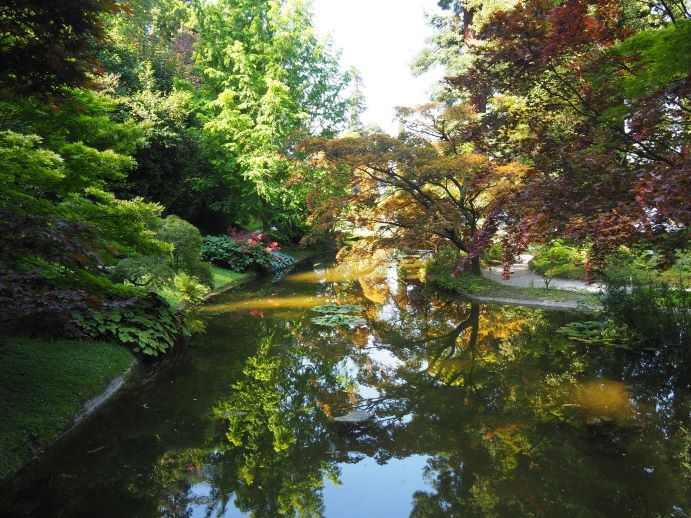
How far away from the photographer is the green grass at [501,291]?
36.0 feet

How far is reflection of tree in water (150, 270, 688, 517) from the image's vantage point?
3721mm

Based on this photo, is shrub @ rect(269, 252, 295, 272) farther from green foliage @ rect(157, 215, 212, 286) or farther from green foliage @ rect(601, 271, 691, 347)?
green foliage @ rect(601, 271, 691, 347)

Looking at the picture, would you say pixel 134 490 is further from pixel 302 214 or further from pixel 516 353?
pixel 302 214

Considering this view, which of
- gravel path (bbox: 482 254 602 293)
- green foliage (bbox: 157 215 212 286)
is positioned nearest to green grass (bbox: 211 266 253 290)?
green foliage (bbox: 157 215 212 286)

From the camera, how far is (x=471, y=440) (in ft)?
15.2

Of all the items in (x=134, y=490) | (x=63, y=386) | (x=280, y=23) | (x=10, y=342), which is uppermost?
(x=280, y=23)

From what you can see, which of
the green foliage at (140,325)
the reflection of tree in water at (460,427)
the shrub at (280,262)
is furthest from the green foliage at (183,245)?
the shrub at (280,262)

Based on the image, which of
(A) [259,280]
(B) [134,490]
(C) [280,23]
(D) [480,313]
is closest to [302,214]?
(A) [259,280]

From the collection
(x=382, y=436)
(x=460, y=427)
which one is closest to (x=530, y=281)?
(x=460, y=427)

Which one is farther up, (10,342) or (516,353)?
(10,342)

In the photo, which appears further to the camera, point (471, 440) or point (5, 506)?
point (471, 440)

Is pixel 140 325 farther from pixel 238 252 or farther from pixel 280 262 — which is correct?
pixel 280 262

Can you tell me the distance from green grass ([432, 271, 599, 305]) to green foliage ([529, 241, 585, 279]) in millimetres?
1802

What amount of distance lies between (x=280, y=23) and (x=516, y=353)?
16.9 metres
